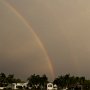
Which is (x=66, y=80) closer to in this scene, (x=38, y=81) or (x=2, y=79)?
(x=38, y=81)

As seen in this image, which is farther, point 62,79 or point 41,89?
point 62,79

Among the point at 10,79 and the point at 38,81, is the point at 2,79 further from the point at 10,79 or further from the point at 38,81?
the point at 38,81

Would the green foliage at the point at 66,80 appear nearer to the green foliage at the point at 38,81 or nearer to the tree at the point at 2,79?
the green foliage at the point at 38,81

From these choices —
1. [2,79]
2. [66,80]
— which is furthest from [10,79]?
[66,80]

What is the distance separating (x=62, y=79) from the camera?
166125 mm

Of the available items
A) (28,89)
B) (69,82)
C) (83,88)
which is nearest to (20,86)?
(28,89)

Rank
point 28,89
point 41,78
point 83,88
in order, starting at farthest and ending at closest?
point 41,78
point 28,89
point 83,88

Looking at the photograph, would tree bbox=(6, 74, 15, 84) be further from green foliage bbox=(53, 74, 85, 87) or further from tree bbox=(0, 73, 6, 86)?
green foliage bbox=(53, 74, 85, 87)

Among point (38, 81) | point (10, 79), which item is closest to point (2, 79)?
point (10, 79)

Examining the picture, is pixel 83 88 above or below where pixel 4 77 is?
below

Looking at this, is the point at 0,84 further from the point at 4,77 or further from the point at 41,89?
the point at 41,89

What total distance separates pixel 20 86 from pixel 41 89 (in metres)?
18.4

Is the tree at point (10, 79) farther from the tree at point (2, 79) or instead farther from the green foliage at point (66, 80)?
the green foliage at point (66, 80)

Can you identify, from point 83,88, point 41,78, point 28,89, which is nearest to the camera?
point 83,88
